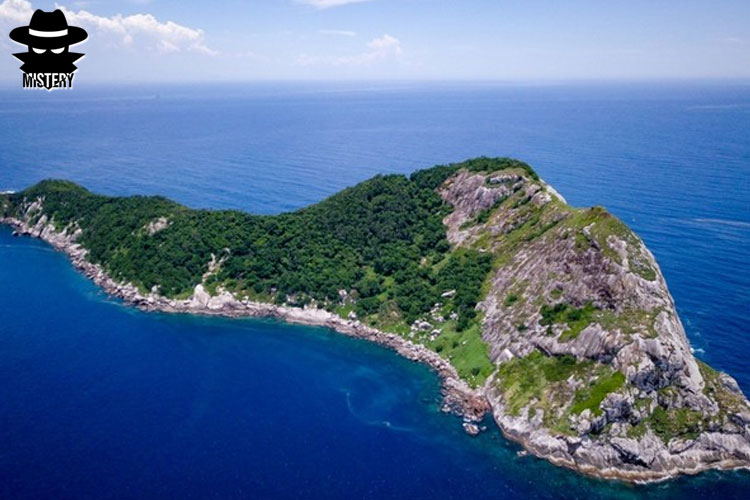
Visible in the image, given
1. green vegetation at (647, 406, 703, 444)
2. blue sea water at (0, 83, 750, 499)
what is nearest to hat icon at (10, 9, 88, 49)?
blue sea water at (0, 83, 750, 499)

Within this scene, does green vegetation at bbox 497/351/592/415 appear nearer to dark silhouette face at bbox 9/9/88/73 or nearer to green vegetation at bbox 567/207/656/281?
green vegetation at bbox 567/207/656/281

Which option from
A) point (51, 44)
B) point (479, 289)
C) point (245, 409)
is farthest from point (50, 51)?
point (479, 289)

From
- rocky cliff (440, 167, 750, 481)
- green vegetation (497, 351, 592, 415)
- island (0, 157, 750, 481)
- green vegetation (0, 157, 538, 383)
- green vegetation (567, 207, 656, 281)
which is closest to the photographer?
rocky cliff (440, 167, 750, 481)

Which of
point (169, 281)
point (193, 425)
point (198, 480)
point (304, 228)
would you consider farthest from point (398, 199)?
point (198, 480)

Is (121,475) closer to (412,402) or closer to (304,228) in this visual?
(412,402)

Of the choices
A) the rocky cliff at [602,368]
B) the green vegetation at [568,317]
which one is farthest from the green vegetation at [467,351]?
the green vegetation at [568,317]

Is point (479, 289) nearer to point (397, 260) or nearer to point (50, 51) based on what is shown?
point (397, 260)

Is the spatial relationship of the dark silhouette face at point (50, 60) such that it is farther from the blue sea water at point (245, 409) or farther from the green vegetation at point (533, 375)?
the green vegetation at point (533, 375)

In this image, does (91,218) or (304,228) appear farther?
(91,218)
